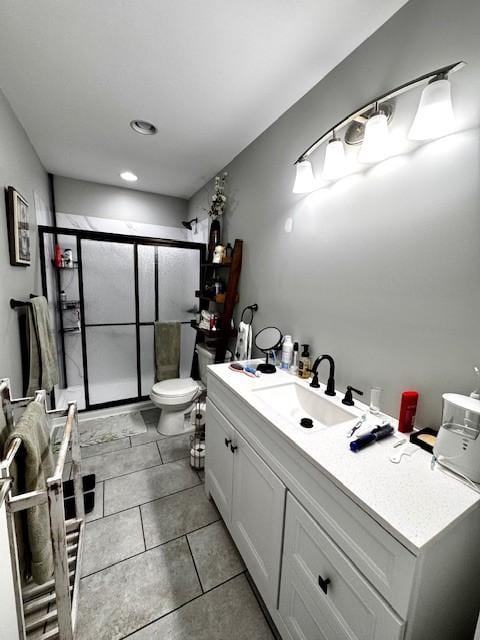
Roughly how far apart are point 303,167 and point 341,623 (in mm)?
1808

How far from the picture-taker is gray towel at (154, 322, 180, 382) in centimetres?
276

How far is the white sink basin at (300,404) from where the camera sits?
48.9 inches

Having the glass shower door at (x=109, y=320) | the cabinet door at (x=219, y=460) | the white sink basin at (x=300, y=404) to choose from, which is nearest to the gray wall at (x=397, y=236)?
the white sink basin at (x=300, y=404)

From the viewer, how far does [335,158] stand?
1.22 meters

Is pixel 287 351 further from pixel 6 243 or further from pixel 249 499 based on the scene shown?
pixel 6 243

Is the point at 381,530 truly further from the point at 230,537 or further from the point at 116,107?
the point at 116,107

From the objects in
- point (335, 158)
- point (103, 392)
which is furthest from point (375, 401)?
point (103, 392)

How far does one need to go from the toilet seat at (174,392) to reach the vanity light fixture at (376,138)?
208cm

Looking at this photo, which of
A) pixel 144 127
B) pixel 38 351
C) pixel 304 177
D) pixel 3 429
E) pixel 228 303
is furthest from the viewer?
pixel 228 303

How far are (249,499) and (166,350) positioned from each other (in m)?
1.88

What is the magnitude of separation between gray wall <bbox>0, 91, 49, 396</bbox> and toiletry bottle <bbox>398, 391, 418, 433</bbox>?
1987 mm

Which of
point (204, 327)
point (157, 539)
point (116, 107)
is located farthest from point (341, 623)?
point (116, 107)

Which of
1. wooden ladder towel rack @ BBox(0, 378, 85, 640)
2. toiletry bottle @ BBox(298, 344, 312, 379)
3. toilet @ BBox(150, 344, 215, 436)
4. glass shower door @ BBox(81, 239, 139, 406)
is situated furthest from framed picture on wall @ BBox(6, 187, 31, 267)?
toiletry bottle @ BBox(298, 344, 312, 379)

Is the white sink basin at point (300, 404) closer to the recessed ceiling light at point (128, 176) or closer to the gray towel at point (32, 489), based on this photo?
the gray towel at point (32, 489)
